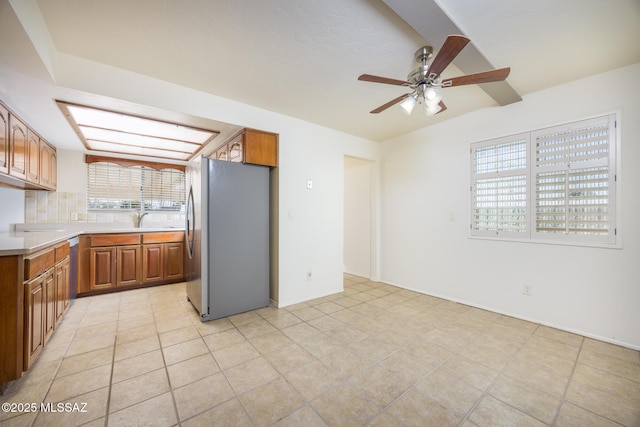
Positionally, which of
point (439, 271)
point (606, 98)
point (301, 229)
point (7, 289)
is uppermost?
point (606, 98)

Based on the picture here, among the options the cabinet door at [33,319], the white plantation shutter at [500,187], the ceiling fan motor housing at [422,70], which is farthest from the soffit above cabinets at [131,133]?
the white plantation shutter at [500,187]

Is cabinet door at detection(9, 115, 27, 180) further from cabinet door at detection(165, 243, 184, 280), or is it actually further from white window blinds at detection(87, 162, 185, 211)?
cabinet door at detection(165, 243, 184, 280)

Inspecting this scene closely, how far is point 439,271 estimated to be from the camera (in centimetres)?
347

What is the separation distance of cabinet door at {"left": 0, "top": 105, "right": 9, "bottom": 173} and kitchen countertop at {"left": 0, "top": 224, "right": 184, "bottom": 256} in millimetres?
659

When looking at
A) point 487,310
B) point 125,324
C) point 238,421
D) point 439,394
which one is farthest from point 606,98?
point 125,324

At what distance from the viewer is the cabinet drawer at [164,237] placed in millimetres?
3745

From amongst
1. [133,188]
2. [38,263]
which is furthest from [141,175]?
[38,263]

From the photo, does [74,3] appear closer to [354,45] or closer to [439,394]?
[354,45]

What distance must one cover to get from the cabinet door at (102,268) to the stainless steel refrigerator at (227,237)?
1314 mm

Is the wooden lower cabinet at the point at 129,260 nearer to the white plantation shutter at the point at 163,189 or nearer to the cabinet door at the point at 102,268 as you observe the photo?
the cabinet door at the point at 102,268

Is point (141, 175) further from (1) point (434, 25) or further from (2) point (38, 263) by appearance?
(1) point (434, 25)

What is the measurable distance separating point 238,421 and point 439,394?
1.26m

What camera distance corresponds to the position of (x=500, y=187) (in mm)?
2936

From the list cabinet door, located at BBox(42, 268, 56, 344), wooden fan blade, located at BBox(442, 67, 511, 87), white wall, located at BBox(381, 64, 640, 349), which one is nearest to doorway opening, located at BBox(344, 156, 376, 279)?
white wall, located at BBox(381, 64, 640, 349)
